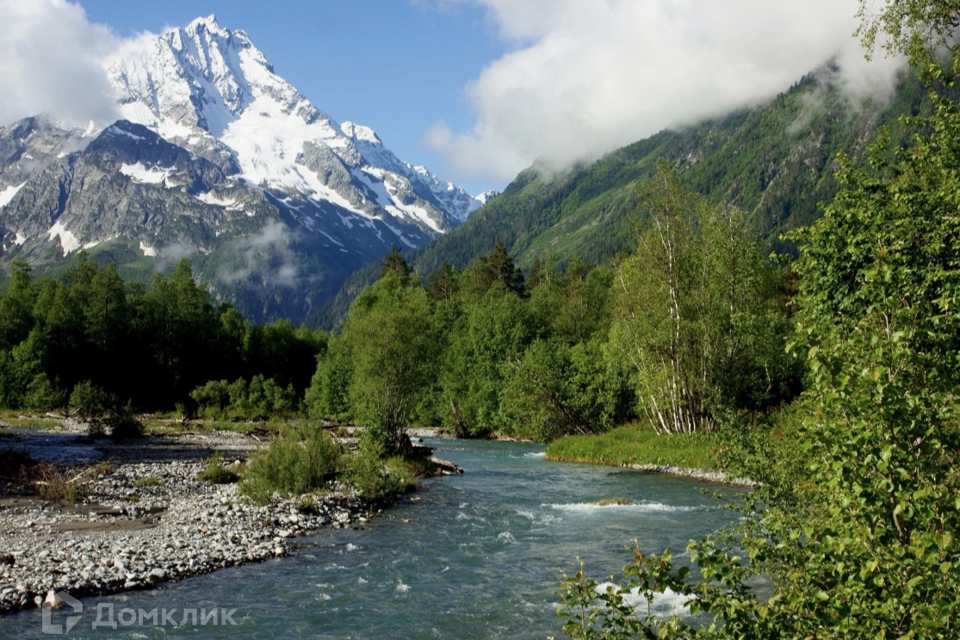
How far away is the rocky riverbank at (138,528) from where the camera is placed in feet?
48.2

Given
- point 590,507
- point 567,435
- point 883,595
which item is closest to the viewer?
point 883,595

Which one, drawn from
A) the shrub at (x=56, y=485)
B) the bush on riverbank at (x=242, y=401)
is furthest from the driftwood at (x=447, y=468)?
the bush on riverbank at (x=242, y=401)

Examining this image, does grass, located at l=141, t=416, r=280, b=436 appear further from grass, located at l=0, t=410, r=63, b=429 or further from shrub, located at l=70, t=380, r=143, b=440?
grass, located at l=0, t=410, r=63, b=429

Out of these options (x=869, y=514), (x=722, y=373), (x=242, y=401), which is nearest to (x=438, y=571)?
(x=869, y=514)

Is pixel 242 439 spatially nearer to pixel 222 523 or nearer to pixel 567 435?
pixel 567 435

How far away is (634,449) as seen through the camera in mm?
40656

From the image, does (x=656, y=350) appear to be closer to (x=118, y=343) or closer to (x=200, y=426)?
(x=200, y=426)

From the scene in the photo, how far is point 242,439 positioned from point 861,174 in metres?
44.5

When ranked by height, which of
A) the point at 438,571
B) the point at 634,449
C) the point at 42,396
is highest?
the point at 42,396

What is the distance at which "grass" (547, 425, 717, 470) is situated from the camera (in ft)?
121

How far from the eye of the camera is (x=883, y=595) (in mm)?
5336

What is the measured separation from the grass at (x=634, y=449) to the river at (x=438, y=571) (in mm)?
6587

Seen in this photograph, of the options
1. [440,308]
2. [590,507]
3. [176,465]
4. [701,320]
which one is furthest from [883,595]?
[440,308]

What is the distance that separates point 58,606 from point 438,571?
8.24m
